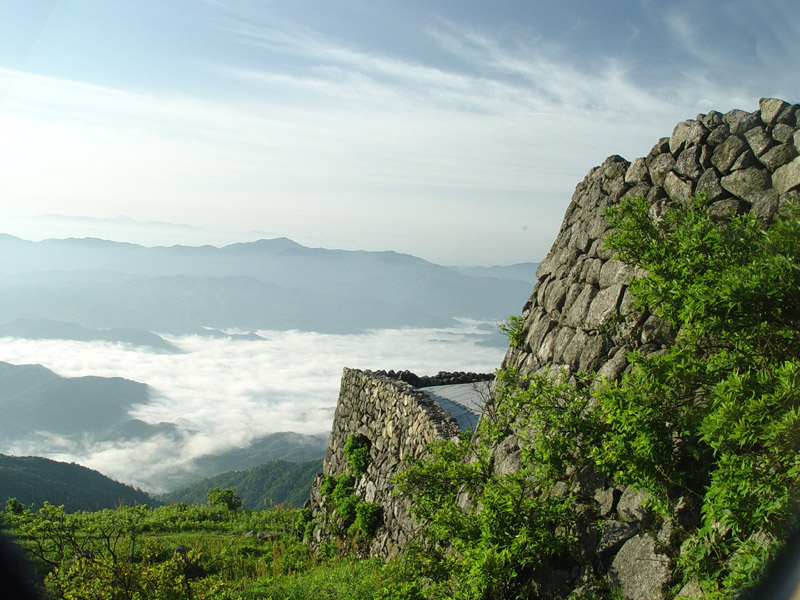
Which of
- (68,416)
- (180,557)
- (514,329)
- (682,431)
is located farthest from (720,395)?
(68,416)

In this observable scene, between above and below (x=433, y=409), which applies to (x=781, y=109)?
above

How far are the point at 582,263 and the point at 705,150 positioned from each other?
1.95 m

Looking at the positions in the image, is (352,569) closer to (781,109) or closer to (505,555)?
(505,555)

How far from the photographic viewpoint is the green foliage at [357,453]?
525 inches

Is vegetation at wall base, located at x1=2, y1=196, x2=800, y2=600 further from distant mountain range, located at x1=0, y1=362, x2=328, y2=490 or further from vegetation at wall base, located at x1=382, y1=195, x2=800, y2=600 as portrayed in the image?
distant mountain range, located at x1=0, y1=362, x2=328, y2=490

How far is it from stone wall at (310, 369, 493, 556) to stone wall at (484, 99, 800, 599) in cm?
343

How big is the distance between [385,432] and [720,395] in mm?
9520

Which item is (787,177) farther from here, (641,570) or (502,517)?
(502,517)

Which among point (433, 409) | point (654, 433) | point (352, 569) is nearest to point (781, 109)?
point (654, 433)

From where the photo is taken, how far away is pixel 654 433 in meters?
4.60

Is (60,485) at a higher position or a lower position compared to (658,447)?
lower

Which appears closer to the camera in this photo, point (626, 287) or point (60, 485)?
point (626, 287)

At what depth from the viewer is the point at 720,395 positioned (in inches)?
153

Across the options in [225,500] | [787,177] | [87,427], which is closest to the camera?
[787,177]
